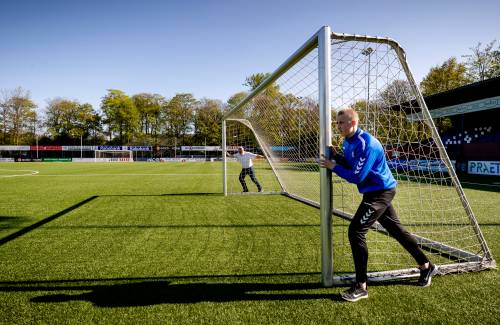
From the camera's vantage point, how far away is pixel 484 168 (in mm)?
16891

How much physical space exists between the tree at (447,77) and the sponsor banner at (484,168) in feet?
65.7

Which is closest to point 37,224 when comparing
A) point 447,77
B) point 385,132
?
point 385,132

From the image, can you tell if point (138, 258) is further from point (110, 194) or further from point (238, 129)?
point (238, 129)

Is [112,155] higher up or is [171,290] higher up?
[112,155]

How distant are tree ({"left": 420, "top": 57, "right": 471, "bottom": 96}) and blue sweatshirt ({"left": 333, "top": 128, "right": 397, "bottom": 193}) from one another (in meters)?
38.0

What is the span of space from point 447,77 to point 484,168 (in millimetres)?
23402

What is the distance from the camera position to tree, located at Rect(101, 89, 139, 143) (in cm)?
6725

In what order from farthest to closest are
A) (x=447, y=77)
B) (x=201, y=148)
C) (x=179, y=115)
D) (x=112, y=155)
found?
(x=179, y=115)
(x=112, y=155)
(x=201, y=148)
(x=447, y=77)

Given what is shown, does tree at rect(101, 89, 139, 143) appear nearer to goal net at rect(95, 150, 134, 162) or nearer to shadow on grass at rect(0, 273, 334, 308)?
goal net at rect(95, 150, 134, 162)

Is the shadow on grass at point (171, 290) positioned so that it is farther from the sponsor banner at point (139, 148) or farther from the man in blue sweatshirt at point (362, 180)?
the sponsor banner at point (139, 148)

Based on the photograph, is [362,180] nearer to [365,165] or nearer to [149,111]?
[365,165]

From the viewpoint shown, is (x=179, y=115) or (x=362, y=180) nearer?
(x=362, y=180)

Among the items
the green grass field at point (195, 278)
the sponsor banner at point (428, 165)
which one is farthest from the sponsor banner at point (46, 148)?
the sponsor banner at point (428, 165)

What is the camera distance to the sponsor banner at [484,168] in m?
15.9
